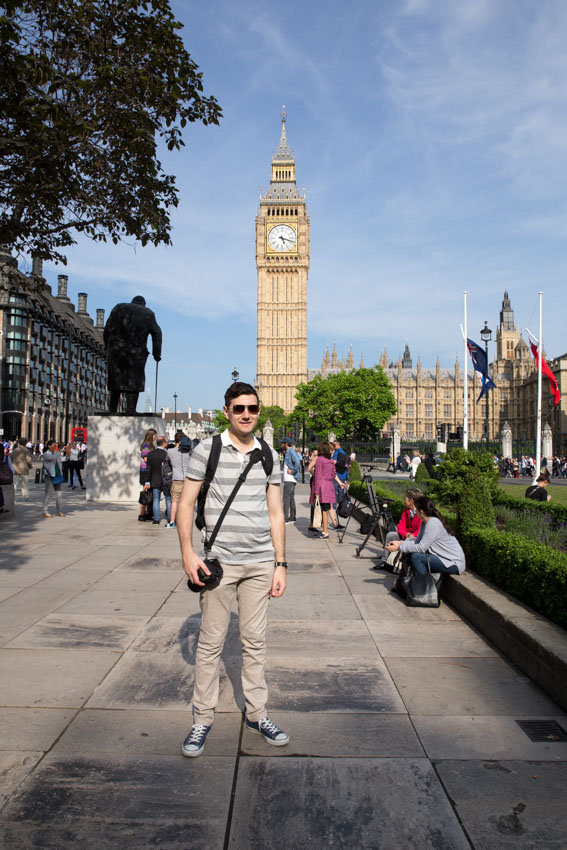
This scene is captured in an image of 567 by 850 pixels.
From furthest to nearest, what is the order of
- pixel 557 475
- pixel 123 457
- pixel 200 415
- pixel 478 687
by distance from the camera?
1. pixel 200 415
2. pixel 557 475
3. pixel 123 457
4. pixel 478 687

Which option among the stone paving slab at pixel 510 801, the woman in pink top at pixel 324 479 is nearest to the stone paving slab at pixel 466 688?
the stone paving slab at pixel 510 801

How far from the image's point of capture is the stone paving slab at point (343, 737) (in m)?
3.24

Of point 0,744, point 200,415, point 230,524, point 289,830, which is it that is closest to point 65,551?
point 0,744

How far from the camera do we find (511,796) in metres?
2.87

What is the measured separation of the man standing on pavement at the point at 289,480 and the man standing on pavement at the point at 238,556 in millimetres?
9048

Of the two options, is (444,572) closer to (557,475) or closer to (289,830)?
(289,830)

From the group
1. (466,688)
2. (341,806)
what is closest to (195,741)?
(341,806)

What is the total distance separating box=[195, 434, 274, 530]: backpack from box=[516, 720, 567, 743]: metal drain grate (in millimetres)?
2159

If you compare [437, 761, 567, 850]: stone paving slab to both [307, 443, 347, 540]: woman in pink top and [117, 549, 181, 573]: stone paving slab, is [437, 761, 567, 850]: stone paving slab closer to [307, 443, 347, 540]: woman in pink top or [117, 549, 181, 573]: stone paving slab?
[117, 549, 181, 573]: stone paving slab

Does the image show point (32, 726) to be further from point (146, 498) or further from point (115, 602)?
point (146, 498)

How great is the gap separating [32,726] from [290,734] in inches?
58.3

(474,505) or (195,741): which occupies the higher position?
(474,505)

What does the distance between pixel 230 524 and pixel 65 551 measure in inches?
251

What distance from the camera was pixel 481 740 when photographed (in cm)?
343
